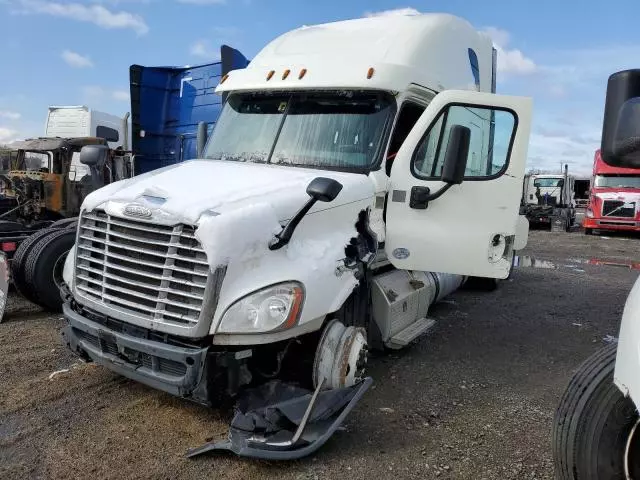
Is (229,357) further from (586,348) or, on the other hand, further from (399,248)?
(586,348)

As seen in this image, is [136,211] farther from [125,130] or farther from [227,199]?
[125,130]

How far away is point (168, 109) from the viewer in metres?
10.3

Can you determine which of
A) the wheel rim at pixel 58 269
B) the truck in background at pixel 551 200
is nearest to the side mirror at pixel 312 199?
the wheel rim at pixel 58 269

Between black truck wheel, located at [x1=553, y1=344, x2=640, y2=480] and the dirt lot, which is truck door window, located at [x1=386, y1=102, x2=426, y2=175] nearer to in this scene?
the dirt lot

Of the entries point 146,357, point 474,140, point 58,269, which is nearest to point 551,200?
point 474,140

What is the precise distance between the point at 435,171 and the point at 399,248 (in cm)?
74

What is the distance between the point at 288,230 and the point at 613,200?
2041cm

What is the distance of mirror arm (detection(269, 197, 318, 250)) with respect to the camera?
342cm

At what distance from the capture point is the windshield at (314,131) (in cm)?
449

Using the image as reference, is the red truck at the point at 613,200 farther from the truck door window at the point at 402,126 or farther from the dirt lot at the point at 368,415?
the truck door window at the point at 402,126

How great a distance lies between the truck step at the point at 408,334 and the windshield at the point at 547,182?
24.5 meters

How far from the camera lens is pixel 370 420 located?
12.6 feet

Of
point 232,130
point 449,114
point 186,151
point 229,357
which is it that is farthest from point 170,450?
point 186,151

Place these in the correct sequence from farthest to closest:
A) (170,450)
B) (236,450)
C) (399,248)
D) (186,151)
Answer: (186,151) < (399,248) < (170,450) < (236,450)
